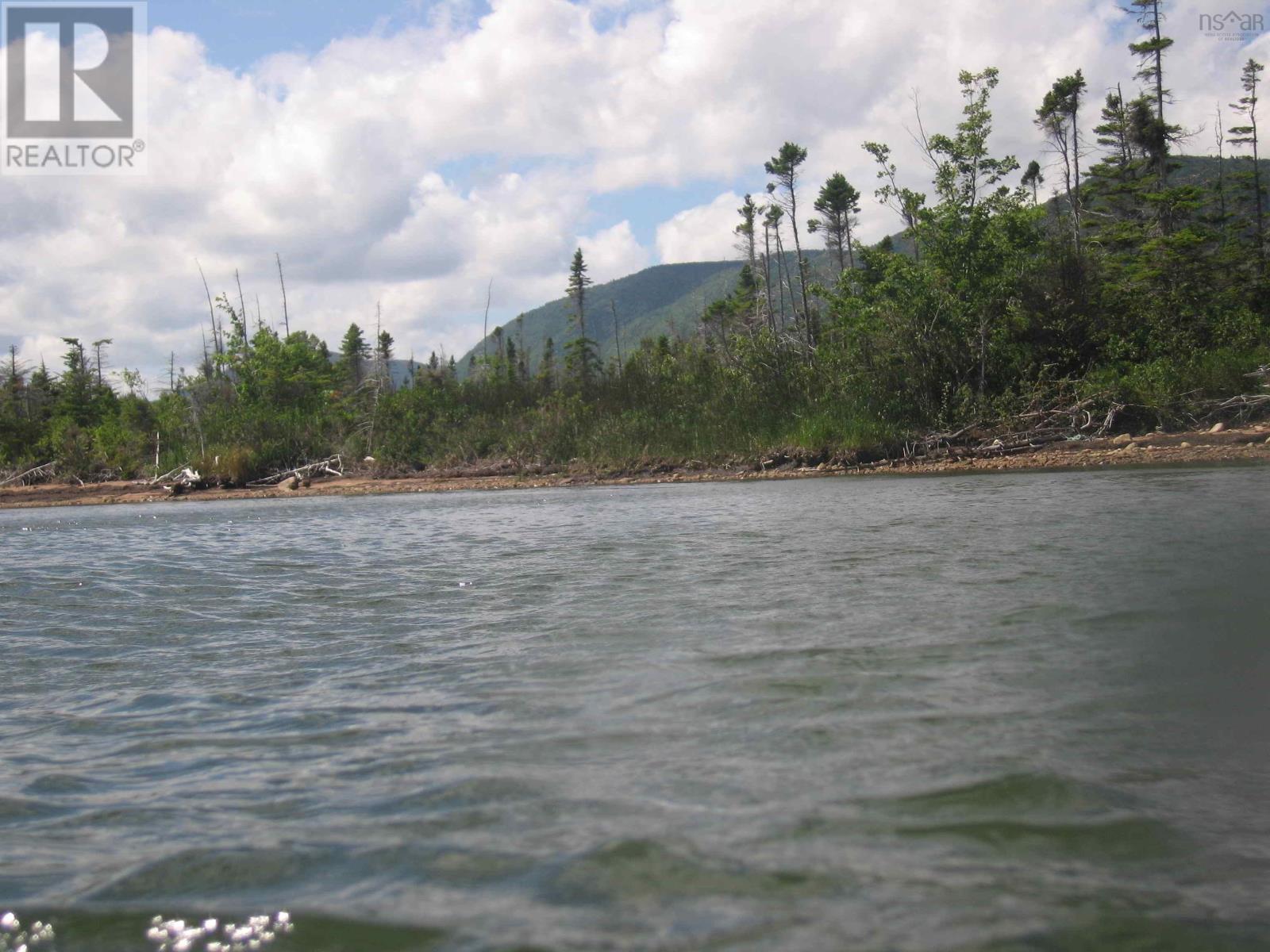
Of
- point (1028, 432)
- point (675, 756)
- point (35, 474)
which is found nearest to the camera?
point (675, 756)

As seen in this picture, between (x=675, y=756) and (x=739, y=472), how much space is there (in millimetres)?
18593

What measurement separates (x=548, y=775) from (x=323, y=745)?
3.09 ft

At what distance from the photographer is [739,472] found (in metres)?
21.5

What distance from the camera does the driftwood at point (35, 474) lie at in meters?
29.1

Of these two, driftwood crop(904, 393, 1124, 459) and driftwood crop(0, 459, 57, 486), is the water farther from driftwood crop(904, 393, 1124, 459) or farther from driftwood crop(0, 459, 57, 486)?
driftwood crop(0, 459, 57, 486)

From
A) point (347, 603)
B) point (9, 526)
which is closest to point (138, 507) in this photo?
point (9, 526)

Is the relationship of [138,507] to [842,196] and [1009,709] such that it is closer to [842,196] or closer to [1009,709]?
[1009,709]

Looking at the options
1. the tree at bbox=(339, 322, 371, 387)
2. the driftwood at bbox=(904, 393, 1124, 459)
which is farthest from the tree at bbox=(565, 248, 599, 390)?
the driftwood at bbox=(904, 393, 1124, 459)

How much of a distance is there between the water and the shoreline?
10929mm

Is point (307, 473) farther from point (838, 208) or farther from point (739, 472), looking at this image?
point (838, 208)

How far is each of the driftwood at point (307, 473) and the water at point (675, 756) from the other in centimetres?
2070

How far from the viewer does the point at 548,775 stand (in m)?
2.94

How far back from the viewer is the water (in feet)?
6.89

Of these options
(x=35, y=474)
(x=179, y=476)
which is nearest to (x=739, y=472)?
(x=179, y=476)
